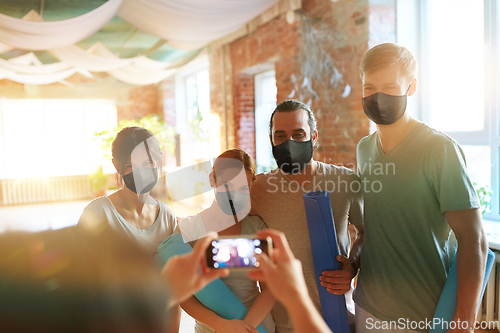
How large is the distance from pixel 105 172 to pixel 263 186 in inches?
276

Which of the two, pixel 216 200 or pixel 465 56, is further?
pixel 465 56

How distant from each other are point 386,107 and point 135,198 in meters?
0.93

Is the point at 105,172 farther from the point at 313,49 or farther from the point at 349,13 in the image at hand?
the point at 349,13

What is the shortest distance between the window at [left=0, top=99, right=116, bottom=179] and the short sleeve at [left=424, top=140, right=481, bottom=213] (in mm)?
7059

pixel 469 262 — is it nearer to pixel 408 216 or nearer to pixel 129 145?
pixel 408 216

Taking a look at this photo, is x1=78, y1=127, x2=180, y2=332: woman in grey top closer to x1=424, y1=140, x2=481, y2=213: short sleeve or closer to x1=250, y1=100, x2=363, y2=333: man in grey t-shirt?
x1=250, y1=100, x2=363, y2=333: man in grey t-shirt

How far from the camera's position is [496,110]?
8.30 ft

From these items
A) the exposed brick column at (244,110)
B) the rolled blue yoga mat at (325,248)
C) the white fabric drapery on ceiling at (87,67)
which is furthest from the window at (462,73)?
the white fabric drapery on ceiling at (87,67)

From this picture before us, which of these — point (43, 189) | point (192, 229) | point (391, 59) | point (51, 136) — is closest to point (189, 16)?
point (391, 59)

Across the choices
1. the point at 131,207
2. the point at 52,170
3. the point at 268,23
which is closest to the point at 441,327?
the point at 131,207

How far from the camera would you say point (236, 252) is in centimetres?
76

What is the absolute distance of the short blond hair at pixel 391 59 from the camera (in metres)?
1.12

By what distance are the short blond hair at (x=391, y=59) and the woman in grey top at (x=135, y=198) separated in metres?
0.79

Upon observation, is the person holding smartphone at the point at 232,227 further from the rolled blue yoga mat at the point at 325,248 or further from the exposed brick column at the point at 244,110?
the exposed brick column at the point at 244,110
